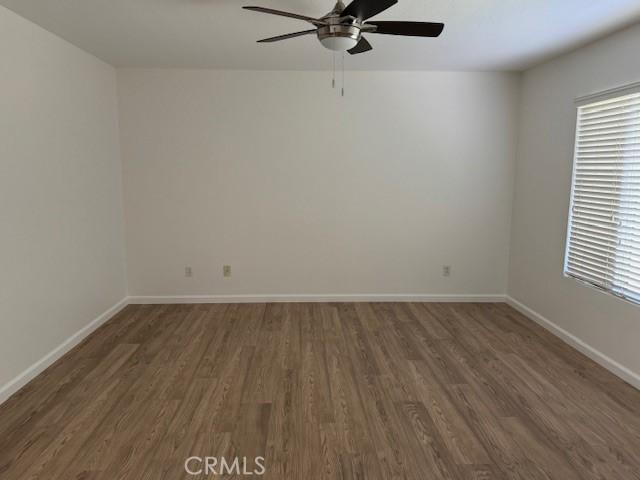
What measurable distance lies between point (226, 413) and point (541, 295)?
3.11 m

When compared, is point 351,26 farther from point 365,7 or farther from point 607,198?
point 607,198

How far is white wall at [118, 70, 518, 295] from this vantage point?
4.30 metres

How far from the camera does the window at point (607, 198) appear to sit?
286cm

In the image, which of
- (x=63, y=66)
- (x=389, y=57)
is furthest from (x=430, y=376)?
(x=63, y=66)

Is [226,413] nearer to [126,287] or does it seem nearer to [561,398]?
[561,398]

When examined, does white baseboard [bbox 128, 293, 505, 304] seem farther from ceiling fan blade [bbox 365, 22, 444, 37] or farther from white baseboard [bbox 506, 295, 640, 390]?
ceiling fan blade [bbox 365, 22, 444, 37]

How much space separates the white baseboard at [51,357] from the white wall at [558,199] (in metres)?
4.16

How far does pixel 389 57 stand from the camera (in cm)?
374

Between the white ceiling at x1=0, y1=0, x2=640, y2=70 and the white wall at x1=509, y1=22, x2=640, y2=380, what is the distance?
0.20 metres

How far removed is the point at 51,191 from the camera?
122 inches
